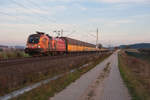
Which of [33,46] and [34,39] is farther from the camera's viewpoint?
[34,39]

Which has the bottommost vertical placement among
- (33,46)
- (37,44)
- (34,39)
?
(33,46)

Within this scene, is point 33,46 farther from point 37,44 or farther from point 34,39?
point 34,39

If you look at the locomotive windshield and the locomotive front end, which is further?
the locomotive windshield

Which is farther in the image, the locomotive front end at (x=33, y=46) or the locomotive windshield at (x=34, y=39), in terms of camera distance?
the locomotive windshield at (x=34, y=39)

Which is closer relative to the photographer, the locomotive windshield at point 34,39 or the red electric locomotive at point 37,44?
the red electric locomotive at point 37,44

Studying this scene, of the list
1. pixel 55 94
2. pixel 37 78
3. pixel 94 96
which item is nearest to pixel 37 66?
pixel 37 78

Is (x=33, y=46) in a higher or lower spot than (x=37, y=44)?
lower

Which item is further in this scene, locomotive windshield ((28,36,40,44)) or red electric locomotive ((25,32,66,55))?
locomotive windshield ((28,36,40,44))

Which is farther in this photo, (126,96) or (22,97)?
(126,96)

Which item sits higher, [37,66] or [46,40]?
[46,40]

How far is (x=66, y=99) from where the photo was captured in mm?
7305

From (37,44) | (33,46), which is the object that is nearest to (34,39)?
(37,44)

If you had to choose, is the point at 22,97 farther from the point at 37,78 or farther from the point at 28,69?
the point at 28,69

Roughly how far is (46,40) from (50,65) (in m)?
10.1
